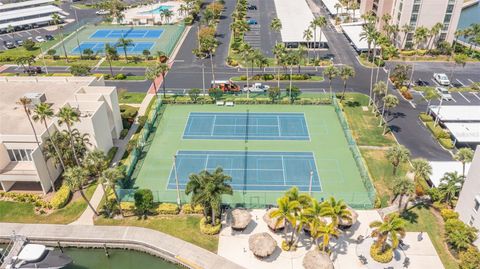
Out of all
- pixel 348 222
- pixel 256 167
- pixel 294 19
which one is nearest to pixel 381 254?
pixel 348 222

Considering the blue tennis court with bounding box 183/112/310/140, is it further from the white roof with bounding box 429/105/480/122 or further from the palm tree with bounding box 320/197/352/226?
the palm tree with bounding box 320/197/352/226

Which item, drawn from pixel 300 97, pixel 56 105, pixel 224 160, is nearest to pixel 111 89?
pixel 56 105

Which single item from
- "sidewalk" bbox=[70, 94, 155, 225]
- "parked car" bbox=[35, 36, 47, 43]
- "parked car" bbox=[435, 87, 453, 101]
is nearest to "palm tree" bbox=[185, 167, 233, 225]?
"sidewalk" bbox=[70, 94, 155, 225]

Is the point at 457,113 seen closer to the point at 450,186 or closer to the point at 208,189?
the point at 450,186

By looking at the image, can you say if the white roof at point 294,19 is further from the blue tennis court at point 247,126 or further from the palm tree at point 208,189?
the palm tree at point 208,189

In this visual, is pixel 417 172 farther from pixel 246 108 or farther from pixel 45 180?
pixel 45 180

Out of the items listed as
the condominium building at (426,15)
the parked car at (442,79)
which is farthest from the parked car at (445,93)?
the condominium building at (426,15)

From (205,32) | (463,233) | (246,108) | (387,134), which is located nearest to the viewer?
(463,233)

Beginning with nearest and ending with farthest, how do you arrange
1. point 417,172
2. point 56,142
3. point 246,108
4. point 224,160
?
point 417,172, point 56,142, point 224,160, point 246,108
